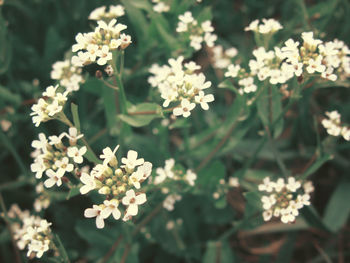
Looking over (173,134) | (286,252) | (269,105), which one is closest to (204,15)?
(269,105)

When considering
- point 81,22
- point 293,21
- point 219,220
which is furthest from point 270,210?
point 81,22

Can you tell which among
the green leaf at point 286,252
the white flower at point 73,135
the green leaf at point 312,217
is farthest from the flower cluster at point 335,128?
the white flower at point 73,135

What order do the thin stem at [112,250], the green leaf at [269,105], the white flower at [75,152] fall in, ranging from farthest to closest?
the thin stem at [112,250] < the green leaf at [269,105] < the white flower at [75,152]

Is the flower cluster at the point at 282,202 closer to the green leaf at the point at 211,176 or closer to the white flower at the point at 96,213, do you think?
the green leaf at the point at 211,176

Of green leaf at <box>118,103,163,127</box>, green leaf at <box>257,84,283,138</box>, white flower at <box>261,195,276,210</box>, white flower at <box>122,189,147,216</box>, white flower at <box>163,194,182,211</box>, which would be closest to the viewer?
white flower at <box>122,189,147,216</box>

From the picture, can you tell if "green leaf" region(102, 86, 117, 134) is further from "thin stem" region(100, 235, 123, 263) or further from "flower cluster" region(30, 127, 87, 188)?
"thin stem" region(100, 235, 123, 263)

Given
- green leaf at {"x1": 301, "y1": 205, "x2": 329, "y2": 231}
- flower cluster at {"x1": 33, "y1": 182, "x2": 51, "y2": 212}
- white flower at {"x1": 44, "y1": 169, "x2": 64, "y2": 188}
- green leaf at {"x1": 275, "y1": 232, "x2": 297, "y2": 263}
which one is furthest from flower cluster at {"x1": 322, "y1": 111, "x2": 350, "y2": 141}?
flower cluster at {"x1": 33, "y1": 182, "x2": 51, "y2": 212}
